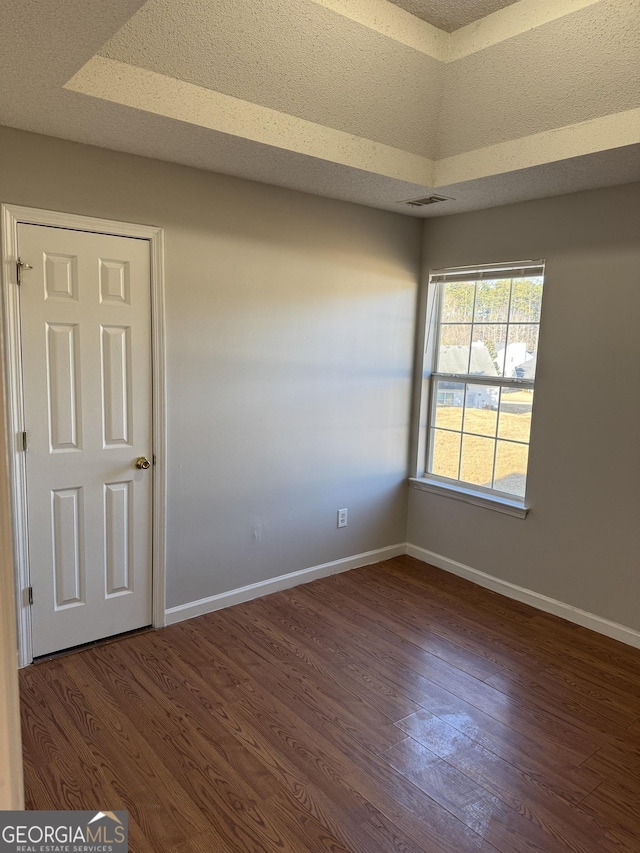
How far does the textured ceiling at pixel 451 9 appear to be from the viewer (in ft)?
7.56

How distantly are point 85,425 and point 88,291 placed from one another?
0.62 metres

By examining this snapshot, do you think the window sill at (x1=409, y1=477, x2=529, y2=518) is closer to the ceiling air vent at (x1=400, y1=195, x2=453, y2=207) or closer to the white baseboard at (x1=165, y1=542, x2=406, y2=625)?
the white baseboard at (x1=165, y1=542, x2=406, y2=625)

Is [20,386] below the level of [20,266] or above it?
below

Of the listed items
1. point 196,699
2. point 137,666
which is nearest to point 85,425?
point 137,666

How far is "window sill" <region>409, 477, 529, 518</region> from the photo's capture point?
3.54 metres

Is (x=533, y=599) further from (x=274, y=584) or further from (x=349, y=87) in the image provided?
(x=349, y=87)

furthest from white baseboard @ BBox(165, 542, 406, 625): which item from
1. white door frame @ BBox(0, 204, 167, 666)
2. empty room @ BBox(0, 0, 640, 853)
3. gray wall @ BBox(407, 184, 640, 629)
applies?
gray wall @ BBox(407, 184, 640, 629)

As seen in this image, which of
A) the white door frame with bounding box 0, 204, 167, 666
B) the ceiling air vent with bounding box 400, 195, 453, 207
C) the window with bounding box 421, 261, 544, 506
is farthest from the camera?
the window with bounding box 421, 261, 544, 506

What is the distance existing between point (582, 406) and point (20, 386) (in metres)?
2.82

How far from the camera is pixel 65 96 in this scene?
2078 mm

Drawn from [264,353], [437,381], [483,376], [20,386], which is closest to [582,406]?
[483,376]

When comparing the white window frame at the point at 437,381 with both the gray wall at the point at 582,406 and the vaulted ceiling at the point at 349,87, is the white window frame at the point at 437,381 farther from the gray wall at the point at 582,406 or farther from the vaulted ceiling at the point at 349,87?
the vaulted ceiling at the point at 349,87

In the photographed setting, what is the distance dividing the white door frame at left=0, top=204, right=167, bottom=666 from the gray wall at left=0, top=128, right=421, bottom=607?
0.06 m

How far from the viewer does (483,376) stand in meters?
3.76
